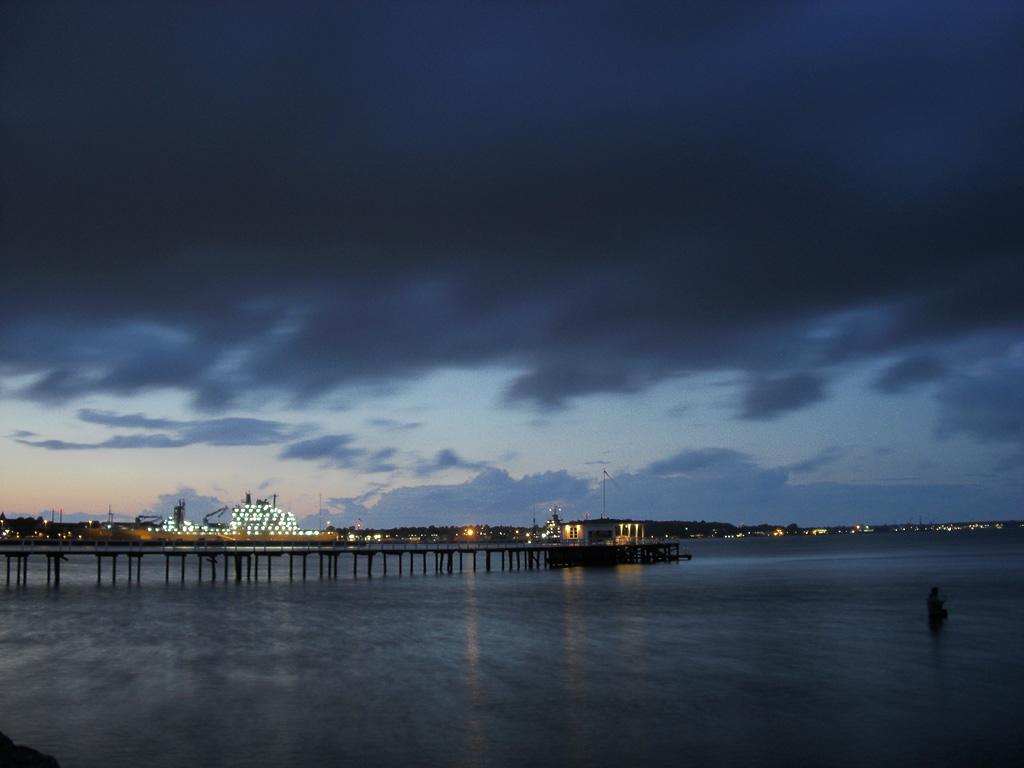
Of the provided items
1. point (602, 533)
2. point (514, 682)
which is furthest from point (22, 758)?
point (602, 533)

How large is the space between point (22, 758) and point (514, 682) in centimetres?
1506

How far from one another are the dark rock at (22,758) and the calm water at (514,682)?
3.41m

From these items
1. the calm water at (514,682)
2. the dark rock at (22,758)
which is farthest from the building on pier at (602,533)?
the dark rock at (22,758)

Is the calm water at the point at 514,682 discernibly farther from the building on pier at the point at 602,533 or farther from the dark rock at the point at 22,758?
the building on pier at the point at 602,533

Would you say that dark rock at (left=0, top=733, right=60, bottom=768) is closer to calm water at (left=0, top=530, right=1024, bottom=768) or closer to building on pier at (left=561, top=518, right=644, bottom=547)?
calm water at (left=0, top=530, right=1024, bottom=768)

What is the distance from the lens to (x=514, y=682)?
1056 inches

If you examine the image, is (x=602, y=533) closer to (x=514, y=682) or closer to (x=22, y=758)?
(x=514, y=682)

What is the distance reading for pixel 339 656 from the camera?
31797 mm

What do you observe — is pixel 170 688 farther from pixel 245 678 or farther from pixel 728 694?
pixel 728 694

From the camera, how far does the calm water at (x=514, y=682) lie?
19.5m

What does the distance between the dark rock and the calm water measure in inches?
134

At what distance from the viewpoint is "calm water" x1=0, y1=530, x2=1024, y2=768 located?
1945 centimetres

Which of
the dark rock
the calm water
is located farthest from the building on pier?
the dark rock

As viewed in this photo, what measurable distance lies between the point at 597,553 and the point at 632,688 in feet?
205
